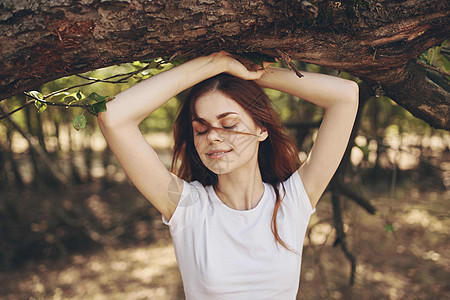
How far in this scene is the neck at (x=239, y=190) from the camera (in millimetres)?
1880

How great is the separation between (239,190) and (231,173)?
0.10 meters

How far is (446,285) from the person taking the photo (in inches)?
197

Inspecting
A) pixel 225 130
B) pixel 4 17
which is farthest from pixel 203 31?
pixel 4 17

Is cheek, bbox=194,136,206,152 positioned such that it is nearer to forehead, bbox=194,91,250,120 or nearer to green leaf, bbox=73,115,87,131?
forehead, bbox=194,91,250,120

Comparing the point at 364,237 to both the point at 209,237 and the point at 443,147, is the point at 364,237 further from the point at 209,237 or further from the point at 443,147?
the point at 209,237

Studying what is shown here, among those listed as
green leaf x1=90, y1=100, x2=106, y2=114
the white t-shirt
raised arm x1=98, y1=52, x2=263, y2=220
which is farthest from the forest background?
green leaf x1=90, y1=100, x2=106, y2=114

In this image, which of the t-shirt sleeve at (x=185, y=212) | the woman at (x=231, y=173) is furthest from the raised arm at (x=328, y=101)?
the t-shirt sleeve at (x=185, y=212)

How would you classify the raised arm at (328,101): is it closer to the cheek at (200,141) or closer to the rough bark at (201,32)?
the rough bark at (201,32)

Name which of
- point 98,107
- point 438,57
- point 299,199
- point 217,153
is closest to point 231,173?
point 217,153

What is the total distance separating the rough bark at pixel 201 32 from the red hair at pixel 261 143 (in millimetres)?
269

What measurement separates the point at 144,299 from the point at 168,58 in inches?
167

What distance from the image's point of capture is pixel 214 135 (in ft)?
5.38

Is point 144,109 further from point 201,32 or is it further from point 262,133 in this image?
point 262,133

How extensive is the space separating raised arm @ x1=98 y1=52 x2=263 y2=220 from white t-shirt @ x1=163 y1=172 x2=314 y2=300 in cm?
23
